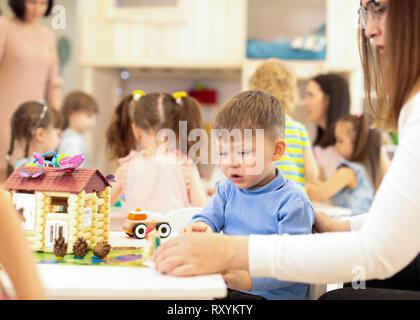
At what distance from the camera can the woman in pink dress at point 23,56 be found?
7.18 feet

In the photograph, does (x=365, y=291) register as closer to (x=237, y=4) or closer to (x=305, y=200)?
(x=305, y=200)

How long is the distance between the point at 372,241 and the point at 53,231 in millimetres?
499

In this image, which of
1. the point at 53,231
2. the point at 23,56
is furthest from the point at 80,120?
the point at 53,231

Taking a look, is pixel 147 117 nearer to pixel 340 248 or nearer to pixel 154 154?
pixel 154 154

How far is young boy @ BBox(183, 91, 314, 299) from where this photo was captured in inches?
34.3

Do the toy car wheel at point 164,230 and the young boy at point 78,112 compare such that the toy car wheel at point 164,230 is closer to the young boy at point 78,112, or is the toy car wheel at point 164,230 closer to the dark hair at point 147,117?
the dark hair at point 147,117

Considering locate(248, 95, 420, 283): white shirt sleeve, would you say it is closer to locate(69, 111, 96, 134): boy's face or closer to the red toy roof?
the red toy roof

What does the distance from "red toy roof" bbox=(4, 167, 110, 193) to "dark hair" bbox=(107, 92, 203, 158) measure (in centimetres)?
80

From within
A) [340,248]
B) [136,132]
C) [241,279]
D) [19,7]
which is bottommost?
[241,279]

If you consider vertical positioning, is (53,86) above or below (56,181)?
above

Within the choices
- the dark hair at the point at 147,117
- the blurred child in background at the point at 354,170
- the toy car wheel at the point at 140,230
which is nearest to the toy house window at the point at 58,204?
the toy car wheel at the point at 140,230

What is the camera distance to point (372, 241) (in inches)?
25.5

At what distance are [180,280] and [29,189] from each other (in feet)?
1.11
